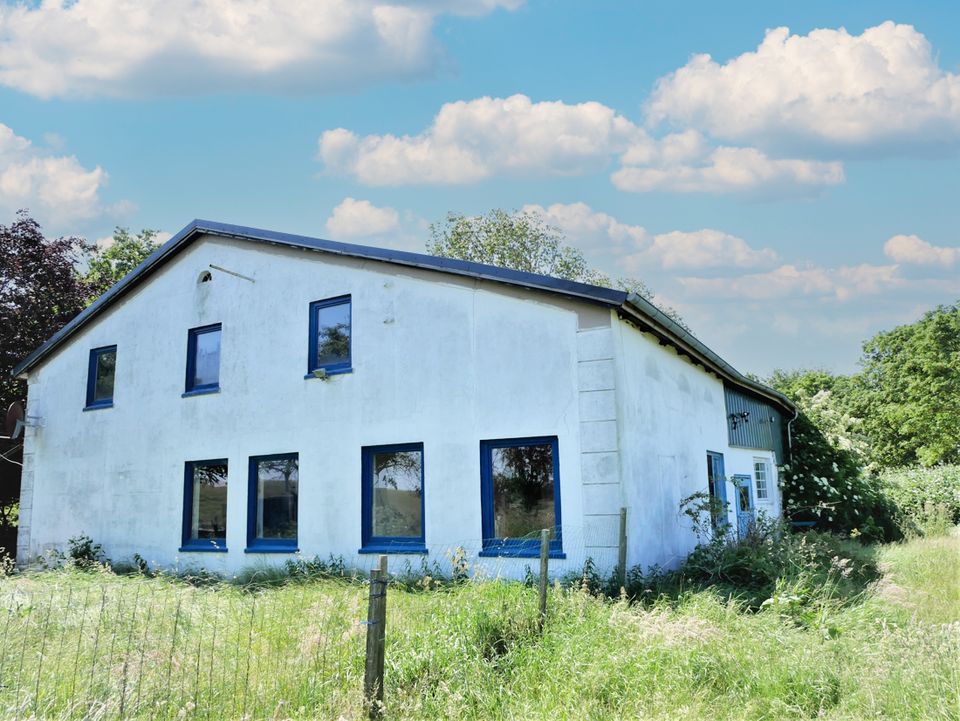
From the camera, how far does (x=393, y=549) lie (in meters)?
11.9

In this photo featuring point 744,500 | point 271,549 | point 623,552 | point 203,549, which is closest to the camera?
point 623,552

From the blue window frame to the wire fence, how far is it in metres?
1.76

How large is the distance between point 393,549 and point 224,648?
5.11 m

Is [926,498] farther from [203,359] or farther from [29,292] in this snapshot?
[29,292]

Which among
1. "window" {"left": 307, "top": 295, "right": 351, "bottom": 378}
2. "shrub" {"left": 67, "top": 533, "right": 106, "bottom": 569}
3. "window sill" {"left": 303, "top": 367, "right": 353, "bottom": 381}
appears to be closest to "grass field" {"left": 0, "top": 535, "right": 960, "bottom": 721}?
"window sill" {"left": 303, "top": 367, "right": 353, "bottom": 381}

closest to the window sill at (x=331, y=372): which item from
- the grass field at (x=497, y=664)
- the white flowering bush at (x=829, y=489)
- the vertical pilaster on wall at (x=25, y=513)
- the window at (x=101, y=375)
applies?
the grass field at (x=497, y=664)

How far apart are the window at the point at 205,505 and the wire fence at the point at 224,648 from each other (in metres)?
4.05

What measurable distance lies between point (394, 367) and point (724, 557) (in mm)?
5652

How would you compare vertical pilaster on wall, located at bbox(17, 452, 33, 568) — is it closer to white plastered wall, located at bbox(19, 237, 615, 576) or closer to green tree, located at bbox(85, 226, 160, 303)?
white plastered wall, located at bbox(19, 237, 615, 576)

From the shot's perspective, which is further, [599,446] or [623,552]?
[599,446]

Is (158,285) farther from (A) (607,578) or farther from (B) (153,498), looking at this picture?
(A) (607,578)

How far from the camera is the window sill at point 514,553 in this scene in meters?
10.5

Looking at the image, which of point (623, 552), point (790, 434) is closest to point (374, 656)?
point (623, 552)

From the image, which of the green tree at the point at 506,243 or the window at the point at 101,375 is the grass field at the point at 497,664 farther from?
the green tree at the point at 506,243
